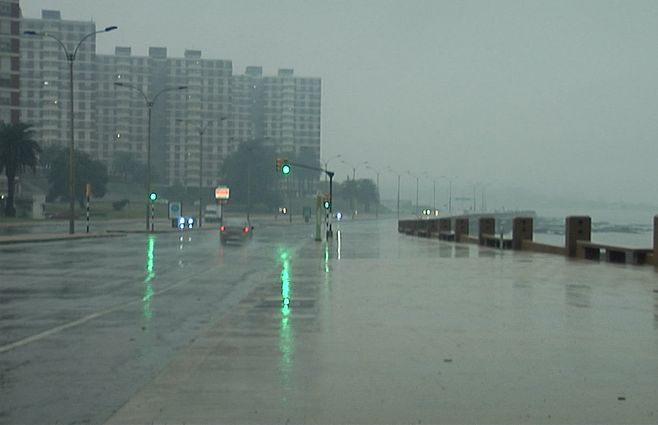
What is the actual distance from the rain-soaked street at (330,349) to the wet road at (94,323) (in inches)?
1.6

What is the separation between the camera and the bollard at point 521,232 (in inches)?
1395

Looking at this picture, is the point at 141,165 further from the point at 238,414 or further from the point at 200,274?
the point at 238,414

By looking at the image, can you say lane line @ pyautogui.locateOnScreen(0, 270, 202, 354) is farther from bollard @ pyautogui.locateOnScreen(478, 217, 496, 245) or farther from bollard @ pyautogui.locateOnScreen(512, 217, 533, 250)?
bollard @ pyautogui.locateOnScreen(478, 217, 496, 245)

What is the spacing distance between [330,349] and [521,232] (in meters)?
26.8

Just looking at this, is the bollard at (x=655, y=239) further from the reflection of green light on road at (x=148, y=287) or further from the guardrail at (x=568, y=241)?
the reflection of green light on road at (x=148, y=287)

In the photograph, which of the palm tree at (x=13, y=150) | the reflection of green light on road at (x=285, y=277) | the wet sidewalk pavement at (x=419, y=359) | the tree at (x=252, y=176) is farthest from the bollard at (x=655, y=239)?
the tree at (x=252, y=176)

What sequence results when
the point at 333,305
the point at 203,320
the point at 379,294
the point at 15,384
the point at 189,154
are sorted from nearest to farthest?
the point at 15,384 < the point at 203,320 < the point at 333,305 < the point at 379,294 < the point at 189,154

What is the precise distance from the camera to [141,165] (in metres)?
181

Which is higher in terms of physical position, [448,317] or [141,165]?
[141,165]

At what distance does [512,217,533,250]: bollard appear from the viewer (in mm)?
35438

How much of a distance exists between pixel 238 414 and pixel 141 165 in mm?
179307

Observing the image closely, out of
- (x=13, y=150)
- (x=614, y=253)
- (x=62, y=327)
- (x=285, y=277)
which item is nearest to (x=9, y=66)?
(x=13, y=150)

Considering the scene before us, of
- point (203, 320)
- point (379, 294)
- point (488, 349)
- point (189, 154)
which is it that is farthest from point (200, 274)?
point (189, 154)

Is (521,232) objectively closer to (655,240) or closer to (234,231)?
(655,240)
